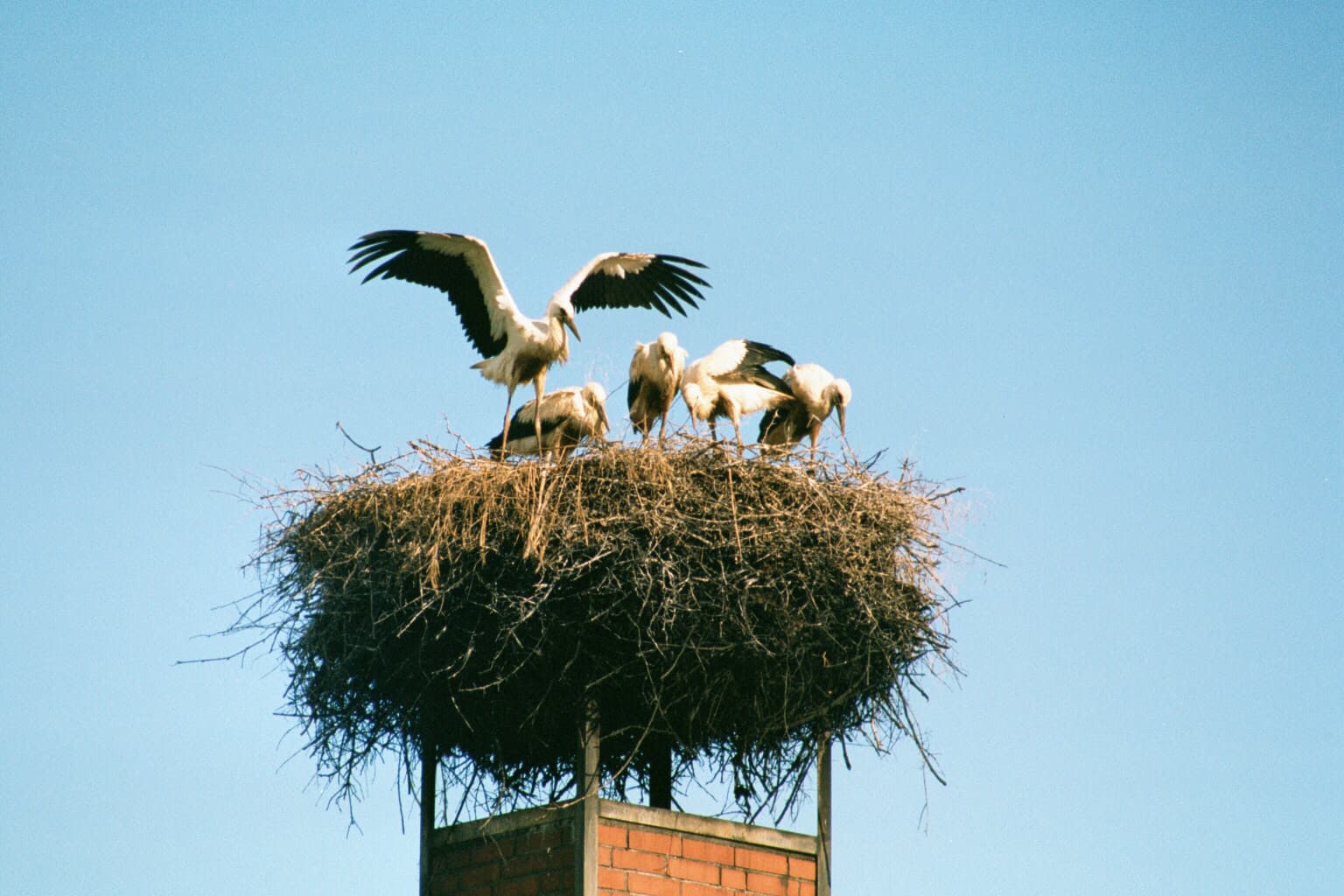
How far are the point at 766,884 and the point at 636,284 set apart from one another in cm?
405

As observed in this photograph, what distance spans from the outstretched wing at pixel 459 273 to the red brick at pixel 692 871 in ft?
11.7

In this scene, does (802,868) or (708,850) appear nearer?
(708,850)

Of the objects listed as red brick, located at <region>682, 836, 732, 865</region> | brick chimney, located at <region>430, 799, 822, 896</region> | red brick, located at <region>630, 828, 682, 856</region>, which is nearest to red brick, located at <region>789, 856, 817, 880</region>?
brick chimney, located at <region>430, 799, 822, 896</region>

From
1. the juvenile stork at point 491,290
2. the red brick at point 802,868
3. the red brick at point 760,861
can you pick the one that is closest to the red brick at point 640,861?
the red brick at point 760,861

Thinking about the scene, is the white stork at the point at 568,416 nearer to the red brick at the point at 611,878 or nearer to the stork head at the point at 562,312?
the stork head at the point at 562,312

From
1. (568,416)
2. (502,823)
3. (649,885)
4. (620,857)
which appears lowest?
(649,885)

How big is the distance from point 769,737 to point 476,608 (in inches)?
59.8

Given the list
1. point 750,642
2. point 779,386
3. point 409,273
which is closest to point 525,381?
point 409,273

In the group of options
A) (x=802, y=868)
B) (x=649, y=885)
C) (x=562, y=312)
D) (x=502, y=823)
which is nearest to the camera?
(x=649, y=885)

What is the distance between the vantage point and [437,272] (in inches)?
417

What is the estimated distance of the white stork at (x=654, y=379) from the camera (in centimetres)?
1064

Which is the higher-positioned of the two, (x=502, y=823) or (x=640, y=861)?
(x=502, y=823)

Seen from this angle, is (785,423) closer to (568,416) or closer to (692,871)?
(568,416)

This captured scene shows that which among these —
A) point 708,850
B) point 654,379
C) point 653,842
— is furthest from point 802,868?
point 654,379
